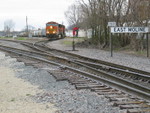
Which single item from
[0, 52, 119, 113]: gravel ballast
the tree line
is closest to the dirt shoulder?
[0, 52, 119, 113]: gravel ballast

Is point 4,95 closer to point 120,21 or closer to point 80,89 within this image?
point 80,89

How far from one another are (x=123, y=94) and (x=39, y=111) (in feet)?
7.21

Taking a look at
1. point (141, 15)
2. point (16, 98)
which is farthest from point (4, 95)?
point (141, 15)

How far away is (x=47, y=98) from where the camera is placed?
253 inches

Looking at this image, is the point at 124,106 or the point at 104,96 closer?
the point at 124,106

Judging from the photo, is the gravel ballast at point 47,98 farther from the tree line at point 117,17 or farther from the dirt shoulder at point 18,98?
the tree line at point 117,17

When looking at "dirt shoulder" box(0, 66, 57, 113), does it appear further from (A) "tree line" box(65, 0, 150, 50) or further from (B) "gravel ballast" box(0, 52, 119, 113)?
(A) "tree line" box(65, 0, 150, 50)

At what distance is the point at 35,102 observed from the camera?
6105mm

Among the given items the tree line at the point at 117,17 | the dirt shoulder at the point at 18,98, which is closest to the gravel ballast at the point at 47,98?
the dirt shoulder at the point at 18,98

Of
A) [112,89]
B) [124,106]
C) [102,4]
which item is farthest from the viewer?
[102,4]

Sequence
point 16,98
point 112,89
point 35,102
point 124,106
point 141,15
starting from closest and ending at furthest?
point 124,106
point 35,102
point 16,98
point 112,89
point 141,15

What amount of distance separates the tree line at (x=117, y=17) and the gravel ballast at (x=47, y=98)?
1359 cm

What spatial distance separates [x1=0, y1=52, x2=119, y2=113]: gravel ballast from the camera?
217 inches

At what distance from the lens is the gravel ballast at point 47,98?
217 inches
